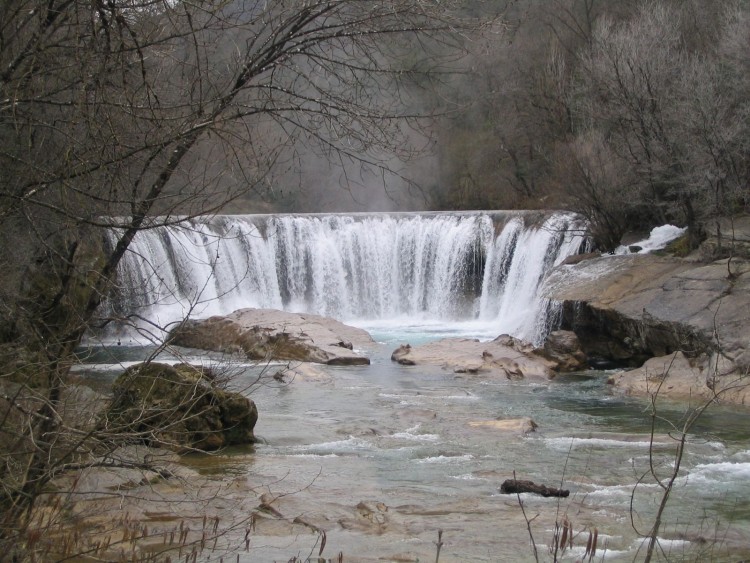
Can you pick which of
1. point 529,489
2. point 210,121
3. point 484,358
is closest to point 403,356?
point 484,358

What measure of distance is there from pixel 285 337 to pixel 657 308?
5987 mm

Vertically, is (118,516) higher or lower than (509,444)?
higher

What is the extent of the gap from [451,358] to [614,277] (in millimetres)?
3396

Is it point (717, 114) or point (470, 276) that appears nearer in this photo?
point (717, 114)

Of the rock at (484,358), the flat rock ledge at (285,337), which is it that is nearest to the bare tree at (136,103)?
the rock at (484,358)

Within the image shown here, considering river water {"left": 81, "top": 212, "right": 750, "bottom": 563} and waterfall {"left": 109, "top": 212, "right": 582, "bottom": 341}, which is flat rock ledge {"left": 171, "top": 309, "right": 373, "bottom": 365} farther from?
waterfall {"left": 109, "top": 212, "right": 582, "bottom": 341}

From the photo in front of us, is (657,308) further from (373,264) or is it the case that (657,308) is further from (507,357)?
(373,264)

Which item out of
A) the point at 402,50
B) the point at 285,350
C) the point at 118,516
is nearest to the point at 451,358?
the point at 285,350

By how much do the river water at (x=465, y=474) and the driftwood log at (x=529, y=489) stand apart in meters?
0.08

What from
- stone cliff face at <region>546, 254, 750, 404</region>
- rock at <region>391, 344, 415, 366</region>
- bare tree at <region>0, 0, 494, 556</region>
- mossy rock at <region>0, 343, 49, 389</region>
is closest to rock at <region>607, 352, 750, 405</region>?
stone cliff face at <region>546, 254, 750, 404</region>

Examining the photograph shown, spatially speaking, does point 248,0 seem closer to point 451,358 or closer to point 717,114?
point 451,358

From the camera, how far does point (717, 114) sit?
1549cm

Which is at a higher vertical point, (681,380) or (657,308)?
(657,308)

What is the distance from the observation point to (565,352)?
49.4 ft
